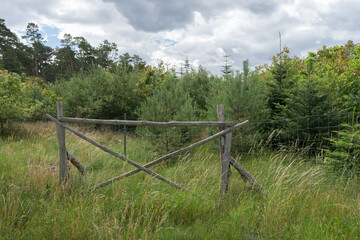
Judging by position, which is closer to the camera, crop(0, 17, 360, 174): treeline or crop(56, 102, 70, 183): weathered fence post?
crop(56, 102, 70, 183): weathered fence post

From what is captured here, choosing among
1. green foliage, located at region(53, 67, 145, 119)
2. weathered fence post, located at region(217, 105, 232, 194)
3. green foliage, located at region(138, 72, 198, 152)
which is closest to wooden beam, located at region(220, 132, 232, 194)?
weathered fence post, located at region(217, 105, 232, 194)

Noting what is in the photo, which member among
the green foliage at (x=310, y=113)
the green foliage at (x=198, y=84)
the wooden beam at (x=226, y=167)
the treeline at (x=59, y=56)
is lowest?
the wooden beam at (x=226, y=167)

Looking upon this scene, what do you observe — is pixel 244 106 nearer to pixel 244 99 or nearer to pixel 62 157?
pixel 244 99

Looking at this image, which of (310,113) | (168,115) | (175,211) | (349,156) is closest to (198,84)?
(168,115)

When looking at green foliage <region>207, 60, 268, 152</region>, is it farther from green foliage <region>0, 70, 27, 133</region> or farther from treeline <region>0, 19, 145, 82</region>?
treeline <region>0, 19, 145, 82</region>

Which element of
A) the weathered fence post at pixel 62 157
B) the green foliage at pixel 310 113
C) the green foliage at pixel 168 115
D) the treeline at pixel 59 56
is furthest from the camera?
the treeline at pixel 59 56

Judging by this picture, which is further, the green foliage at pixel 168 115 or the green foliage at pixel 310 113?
the green foliage at pixel 168 115

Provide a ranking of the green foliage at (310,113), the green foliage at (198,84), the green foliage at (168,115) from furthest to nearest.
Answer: the green foliage at (198,84), the green foliage at (168,115), the green foliage at (310,113)

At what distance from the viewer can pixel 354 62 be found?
6957 millimetres

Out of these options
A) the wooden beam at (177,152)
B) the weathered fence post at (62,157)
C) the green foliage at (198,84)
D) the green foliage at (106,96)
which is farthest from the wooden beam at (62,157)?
the green foliage at (198,84)

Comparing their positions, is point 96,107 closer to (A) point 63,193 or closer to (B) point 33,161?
(B) point 33,161

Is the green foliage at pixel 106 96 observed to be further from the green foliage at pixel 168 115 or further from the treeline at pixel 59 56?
the treeline at pixel 59 56

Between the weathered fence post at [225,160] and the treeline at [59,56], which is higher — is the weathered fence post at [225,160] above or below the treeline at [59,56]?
below

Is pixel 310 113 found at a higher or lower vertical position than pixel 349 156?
higher
